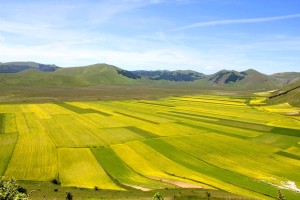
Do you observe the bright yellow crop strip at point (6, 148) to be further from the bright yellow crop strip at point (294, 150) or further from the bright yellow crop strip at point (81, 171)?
the bright yellow crop strip at point (294, 150)

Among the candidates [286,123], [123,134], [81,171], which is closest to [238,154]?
[123,134]

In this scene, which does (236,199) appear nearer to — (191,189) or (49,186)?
(191,189)

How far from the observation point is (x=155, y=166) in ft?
185

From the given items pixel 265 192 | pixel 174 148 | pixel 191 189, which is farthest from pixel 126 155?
pixel 265 192

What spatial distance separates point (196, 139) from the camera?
256ft

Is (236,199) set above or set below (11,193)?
below

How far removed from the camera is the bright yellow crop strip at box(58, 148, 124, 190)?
153 feet

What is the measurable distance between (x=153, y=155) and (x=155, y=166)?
6.47m

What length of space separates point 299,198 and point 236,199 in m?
11.2

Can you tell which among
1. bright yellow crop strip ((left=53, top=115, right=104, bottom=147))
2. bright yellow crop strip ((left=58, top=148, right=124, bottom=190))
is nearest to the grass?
bright yellow crop strip ((left=58, top=148, right=124, bottom=190))

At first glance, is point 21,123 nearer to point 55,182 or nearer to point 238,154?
point 55,182

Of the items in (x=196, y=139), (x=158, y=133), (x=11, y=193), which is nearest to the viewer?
(x=11, y=193)

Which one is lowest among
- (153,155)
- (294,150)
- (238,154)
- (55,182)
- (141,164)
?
(55,182)

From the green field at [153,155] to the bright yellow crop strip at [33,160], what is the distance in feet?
0.48
